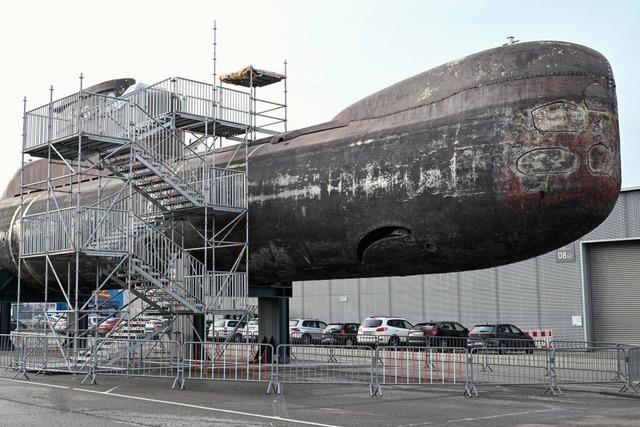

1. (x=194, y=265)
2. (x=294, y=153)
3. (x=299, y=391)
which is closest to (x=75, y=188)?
(x=194, y=265)

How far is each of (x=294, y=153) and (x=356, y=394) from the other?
5.63m

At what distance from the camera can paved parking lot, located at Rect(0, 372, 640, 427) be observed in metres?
→ 11.3

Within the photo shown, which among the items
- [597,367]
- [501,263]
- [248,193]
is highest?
[248,193]

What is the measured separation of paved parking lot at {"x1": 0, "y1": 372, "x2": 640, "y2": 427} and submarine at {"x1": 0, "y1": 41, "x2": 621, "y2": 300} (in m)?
2.80

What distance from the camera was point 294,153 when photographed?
1744 cm

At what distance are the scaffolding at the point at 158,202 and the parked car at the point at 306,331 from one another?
19.4 meters

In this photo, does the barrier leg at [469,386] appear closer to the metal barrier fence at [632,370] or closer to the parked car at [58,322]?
the metal barrier fence at [632,370]

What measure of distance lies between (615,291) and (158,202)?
23733mm

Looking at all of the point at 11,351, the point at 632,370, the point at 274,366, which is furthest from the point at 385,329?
the point at 274,366

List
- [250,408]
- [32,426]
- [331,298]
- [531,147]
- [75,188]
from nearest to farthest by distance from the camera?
[32,426]
[250,408]
[531,147]
[75,188]
[331,298]

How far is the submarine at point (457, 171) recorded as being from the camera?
13398 mm

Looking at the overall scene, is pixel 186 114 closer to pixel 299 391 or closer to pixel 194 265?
pixel 194 265

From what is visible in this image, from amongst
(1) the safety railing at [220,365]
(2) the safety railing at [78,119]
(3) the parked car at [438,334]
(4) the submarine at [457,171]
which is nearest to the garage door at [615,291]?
(3) the parked car at [438,334]

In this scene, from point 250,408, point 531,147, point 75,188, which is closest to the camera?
point 250,408
